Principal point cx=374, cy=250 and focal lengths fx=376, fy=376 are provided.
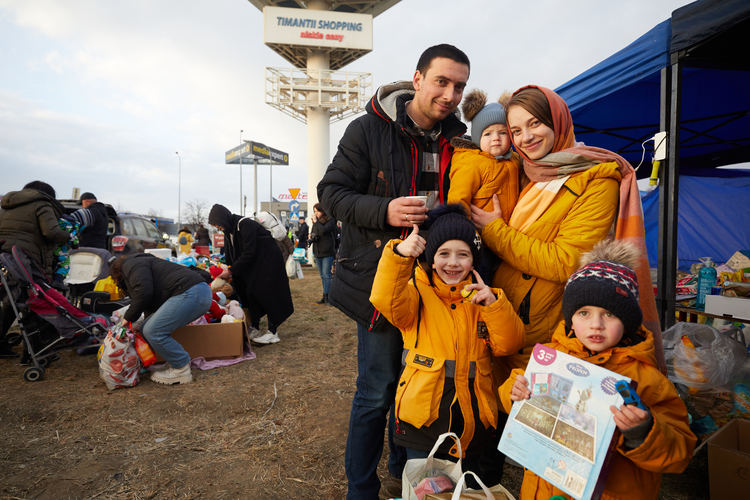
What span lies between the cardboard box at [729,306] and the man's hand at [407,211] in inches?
102

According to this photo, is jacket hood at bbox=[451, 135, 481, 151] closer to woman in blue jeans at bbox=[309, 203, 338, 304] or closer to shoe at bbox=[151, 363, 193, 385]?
shoe at bbox=[151, 363, 193, 385]

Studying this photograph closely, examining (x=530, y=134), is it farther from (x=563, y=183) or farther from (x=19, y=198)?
(x=19, y=198)

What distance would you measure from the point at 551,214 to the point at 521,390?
74 centimetres

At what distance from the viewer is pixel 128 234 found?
413 inches

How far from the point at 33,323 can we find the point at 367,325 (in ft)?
15.3

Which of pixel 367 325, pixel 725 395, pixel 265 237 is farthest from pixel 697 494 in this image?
pixel 265 237

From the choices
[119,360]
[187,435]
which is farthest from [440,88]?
[119,360]

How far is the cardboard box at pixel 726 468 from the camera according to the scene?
178 centimetres

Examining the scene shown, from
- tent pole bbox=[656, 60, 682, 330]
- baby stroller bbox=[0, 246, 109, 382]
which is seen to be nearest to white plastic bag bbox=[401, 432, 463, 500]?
tent pole bbox=[656, 60, 682, 330]

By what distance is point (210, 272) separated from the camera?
6422 mm

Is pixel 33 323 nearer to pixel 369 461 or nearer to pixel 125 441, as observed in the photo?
pixel 125 441

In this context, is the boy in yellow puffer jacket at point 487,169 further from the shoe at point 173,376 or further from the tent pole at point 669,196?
→ the shoe at point 173,376

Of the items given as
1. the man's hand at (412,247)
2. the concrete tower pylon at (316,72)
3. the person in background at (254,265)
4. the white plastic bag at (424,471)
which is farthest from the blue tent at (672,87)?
the concrete tower pylon at (316,72)

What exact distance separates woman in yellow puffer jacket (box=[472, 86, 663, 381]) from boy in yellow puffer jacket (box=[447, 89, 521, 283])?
7 cm
